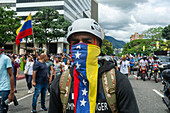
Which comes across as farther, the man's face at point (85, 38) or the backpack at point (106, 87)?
the man's face at point (85, 38)

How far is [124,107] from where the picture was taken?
1.60 meters

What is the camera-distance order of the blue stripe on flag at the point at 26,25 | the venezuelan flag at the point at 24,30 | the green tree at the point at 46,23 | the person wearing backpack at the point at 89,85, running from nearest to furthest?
the person wearing backpack at the point at 89,85
the venezuelan flag at the point at 24,30
the blue stripe on flag at the point at 26,25
the green tree at the point at 46,23

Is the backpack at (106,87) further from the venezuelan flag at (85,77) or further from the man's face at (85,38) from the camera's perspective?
the man's face at (85,38)

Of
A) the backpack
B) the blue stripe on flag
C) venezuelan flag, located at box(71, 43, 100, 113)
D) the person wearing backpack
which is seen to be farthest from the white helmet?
the blue stripe on flag

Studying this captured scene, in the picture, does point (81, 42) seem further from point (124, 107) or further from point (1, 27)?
point (1, 27)

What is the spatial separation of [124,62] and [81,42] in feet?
29.1

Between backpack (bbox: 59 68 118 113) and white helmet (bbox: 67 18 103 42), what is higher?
white helmet (bbox: 67 18 103 42)

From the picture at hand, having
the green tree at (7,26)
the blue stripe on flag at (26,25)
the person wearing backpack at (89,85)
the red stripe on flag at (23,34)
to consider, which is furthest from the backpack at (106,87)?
the green tree at (7,26)

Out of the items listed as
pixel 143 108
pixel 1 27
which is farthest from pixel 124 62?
pixel 1 27

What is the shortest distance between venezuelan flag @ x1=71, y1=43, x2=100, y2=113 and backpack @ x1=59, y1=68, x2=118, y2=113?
0.07 metres

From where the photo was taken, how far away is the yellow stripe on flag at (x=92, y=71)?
66.6 inches

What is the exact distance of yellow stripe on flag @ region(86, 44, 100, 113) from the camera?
5.55 ft

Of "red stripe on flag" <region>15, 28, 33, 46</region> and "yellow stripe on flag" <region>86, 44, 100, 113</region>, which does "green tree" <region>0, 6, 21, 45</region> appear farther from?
"yellow stripe on flag" <region>86, 44, 100, 113</region>

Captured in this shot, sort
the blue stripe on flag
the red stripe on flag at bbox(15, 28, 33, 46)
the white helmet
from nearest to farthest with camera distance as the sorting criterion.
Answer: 1. the white helmet
2. the red stripe on flag at bbox(15, 28, 33, 46)
3. the blue stripe on flag
